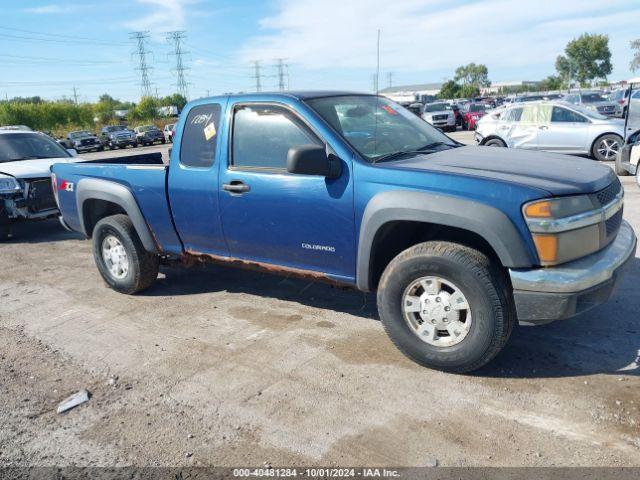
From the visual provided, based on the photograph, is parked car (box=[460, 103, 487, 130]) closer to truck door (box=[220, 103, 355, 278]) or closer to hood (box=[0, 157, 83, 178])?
hood (box=[0, 157, 83, 178])

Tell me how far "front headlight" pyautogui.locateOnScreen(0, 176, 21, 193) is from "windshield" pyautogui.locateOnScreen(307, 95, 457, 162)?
19.6ft

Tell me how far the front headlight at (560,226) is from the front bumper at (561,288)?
81mm

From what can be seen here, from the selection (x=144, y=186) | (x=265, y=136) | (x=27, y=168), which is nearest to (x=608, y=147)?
(x=265, y=136)

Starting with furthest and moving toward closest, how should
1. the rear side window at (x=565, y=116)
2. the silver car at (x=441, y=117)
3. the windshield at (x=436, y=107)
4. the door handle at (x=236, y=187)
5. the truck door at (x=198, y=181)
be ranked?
the windshield at (x=436, y=107)
the silver car at (x=441, y=117)
the rear side window at (x=565, y=116)
the truck door at (x=198, y=181)
the door handle at (x=236, y=187)

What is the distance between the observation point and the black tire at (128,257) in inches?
207

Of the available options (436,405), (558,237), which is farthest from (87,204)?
(558,237)

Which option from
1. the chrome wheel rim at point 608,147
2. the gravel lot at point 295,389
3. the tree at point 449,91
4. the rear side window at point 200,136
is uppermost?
the tree at point 449,91

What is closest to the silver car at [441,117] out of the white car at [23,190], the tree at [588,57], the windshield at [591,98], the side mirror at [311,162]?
the windshield at [591,98]

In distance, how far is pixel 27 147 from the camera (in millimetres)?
9492

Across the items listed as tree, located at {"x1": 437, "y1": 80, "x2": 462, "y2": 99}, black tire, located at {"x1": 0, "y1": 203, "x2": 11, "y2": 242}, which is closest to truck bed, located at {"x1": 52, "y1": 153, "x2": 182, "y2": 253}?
black tire, located at {"x1": 0, "y1": 203, "x2": 11, "y2": 242}

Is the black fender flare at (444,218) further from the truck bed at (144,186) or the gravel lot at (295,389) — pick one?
the truck bed at (144,186)

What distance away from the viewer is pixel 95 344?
435 centimetres

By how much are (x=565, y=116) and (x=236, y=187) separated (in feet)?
36.6

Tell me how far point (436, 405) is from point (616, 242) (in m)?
1.67
